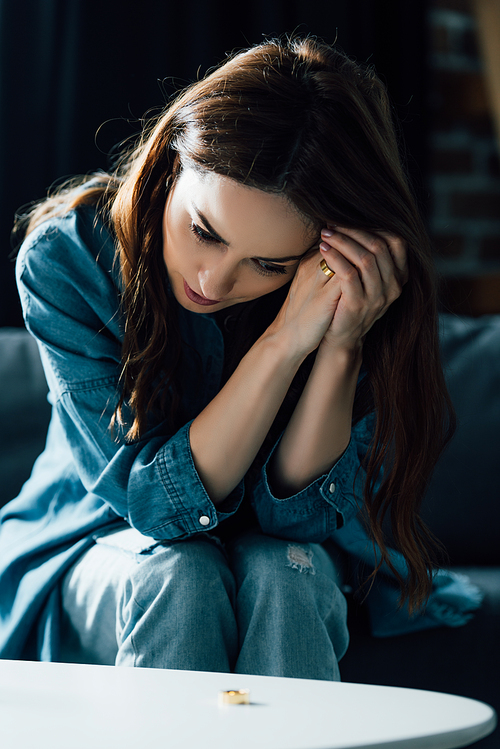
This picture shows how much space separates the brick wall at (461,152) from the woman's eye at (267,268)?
4.74 ft

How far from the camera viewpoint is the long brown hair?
2.65ft

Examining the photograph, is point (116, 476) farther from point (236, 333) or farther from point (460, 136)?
point (460, 136)

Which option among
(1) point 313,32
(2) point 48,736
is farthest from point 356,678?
(1) point 313,32

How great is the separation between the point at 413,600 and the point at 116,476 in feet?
1.41

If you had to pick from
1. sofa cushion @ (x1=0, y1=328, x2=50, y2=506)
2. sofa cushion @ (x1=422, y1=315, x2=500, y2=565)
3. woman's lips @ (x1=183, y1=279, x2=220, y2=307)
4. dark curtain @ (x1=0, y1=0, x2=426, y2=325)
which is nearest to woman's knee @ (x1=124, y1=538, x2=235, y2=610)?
woman's lips @ (x1=183, y1=279, x2=220, y2=307)

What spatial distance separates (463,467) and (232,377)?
658 millimetres

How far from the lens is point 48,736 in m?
0.45

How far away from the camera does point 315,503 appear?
3.30ft

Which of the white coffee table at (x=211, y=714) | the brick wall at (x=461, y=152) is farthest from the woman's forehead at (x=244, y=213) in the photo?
the brick wall at (x=461, y=152)

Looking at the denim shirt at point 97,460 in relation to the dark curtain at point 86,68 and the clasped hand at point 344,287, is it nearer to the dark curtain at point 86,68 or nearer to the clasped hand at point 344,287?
the clasped hand at point 344,287

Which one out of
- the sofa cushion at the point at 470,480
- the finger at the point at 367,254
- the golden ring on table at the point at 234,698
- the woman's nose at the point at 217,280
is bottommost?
the sofa cushion at the point at 470,480

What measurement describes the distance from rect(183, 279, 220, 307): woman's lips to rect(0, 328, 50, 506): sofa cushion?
56cm

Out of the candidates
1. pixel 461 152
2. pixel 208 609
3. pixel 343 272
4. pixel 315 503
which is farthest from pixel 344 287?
pixel 461 152

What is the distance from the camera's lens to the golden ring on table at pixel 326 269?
2.98 feet
